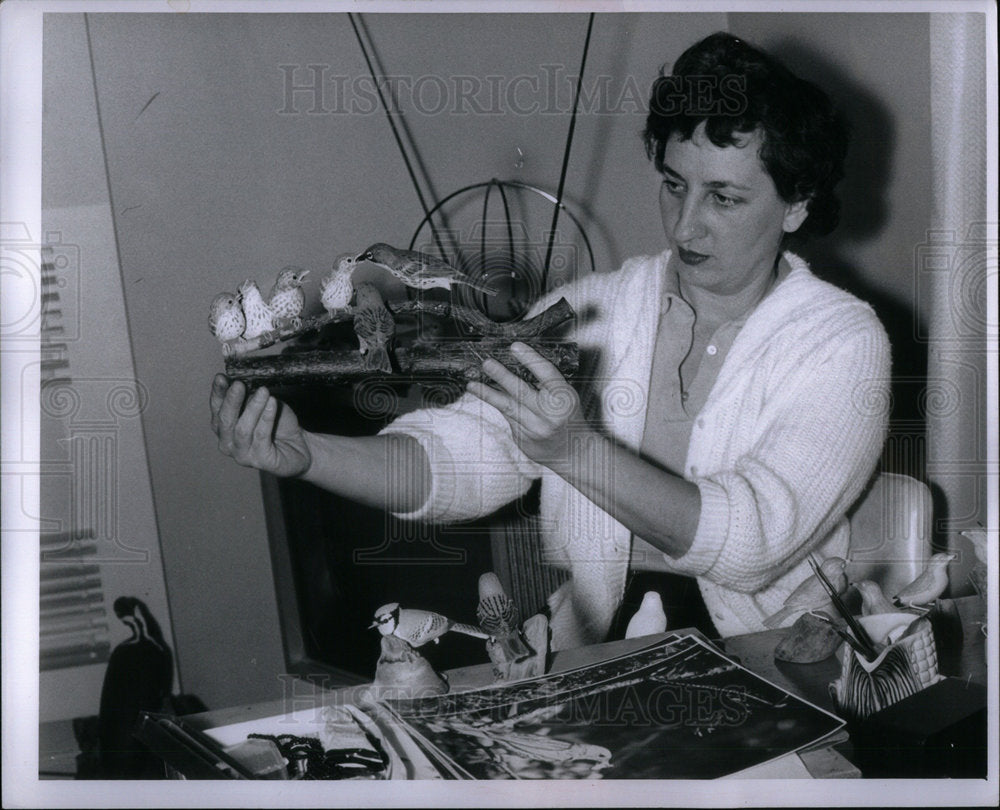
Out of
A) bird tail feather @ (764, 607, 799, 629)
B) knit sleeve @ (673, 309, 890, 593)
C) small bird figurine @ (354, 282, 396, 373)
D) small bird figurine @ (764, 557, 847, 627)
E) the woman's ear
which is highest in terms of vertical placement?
the woman's ear

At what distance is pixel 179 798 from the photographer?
100 centimetres

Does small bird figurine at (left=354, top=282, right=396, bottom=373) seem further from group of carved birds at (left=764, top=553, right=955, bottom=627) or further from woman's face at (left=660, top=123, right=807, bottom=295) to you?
group of carved birds at (left=764, top=553, right=955, bottom=627)

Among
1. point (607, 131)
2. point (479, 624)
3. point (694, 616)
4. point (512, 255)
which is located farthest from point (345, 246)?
point (694, 616)

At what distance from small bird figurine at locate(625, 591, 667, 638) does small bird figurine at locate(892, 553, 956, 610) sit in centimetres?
23

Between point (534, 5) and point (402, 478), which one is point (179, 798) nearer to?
point (402, 478)

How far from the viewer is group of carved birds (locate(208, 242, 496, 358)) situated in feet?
3.25

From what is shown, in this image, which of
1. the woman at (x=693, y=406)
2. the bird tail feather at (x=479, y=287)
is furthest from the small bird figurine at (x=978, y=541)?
the bird tail feather at (x=479, y=287)

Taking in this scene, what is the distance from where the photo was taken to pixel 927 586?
1030 mm

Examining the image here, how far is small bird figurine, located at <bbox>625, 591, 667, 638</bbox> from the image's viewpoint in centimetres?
102

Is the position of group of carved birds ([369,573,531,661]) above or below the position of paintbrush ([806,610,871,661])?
above

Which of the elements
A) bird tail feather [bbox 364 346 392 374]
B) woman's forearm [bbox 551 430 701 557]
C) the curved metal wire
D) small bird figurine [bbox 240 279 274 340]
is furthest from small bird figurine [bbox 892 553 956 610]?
small bird figurine [bbox 240 279 274 340]

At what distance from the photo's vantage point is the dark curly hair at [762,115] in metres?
1.00

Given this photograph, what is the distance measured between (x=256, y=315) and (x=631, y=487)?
40 centimetres

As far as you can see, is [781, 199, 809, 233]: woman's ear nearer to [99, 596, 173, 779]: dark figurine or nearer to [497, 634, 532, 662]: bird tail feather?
[497, 634, 532, 662]: bird tail feather
